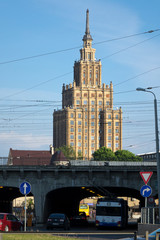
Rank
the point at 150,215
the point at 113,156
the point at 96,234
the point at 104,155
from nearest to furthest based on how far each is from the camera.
→ the point at 150,215 < the point at 96,234 < the point at 113,156 < the point at 104,155

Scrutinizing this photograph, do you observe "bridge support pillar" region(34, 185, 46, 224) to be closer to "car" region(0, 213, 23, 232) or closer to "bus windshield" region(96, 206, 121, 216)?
"bus windshield" region(96, 206, 121, 216)

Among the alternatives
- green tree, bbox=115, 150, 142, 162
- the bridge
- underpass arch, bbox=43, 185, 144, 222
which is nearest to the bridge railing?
underpass arch, bbox=43, 185, 144, 222

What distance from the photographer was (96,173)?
201 ft

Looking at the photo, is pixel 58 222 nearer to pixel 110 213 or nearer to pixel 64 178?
pixel 110 213

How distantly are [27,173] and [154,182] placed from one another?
14.3 meters

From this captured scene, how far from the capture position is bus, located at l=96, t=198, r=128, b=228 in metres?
49.1

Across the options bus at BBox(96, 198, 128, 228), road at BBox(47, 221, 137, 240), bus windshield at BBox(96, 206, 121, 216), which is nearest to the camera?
road at BBox(47, 221, 137, 240)

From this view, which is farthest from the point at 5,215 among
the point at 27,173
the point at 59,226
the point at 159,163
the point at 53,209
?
the point at 53,209

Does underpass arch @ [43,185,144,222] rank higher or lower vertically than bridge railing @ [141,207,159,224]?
higher

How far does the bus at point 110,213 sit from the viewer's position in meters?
49.1

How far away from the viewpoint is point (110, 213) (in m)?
49.5

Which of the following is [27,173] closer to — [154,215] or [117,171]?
[117,171]

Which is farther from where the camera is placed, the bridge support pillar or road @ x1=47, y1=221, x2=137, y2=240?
the bridge support pillar

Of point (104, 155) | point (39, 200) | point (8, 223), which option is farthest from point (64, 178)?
point (104, 155)
